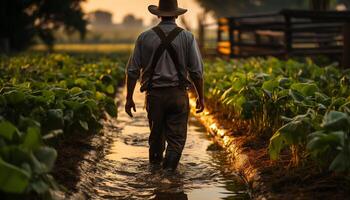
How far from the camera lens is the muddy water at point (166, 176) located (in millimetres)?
6852

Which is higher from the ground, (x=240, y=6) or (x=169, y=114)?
(x=240, y=6)

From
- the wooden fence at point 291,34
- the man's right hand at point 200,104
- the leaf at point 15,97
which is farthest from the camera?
the wooden fence at point 291,34

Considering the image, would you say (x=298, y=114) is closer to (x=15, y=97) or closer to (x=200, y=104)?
(x=200, y=104)

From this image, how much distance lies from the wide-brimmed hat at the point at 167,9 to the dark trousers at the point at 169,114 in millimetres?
804

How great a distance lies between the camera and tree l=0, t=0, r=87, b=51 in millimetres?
35250

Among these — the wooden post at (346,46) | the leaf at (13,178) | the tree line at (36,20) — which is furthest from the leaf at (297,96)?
the tree line at (36,20)

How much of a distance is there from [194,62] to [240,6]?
79.7 metres

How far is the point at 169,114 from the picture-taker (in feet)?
25.2

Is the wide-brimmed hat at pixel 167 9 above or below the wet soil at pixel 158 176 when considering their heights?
above

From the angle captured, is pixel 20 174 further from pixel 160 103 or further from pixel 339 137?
pixel 160 103

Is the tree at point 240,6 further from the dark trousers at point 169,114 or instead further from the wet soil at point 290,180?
the wet soil at point 290,180

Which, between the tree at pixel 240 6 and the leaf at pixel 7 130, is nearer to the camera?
the leaf at pixel 7 130

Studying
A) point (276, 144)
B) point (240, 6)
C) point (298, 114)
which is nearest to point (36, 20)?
point (298, 114)

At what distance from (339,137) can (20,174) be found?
238 cm
